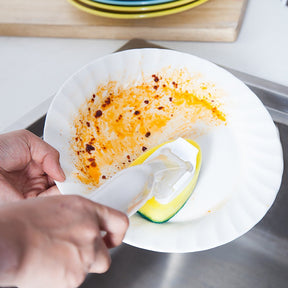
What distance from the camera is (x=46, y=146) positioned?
0.49 m

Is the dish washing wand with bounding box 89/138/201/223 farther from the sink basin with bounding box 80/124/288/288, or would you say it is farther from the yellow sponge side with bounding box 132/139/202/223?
the sink basin with bounding box 80/124/288/288

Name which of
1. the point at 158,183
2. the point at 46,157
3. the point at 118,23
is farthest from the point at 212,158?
the point at 118,23

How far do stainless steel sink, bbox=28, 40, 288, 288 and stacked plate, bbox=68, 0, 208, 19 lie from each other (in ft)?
1.18

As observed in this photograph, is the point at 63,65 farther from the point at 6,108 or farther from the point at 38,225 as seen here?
the point at 38,225

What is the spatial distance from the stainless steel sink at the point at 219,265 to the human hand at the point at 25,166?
0.16 meters

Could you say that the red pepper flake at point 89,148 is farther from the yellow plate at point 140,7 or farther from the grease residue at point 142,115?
the yellow plate at point 140,7

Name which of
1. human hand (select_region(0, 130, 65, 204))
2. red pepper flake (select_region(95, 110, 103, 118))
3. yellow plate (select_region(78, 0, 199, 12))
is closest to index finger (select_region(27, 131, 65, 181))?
human hand (select_region(0, 130, 65, 204))

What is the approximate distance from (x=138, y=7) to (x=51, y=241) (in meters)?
0.49

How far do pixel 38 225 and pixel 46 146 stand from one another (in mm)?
225

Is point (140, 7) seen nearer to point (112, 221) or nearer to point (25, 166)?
point (25, 166)

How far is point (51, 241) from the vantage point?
28 centimetres

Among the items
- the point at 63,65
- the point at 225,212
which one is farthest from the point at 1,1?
the point at 225,212

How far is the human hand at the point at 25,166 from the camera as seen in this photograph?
477 millimetres

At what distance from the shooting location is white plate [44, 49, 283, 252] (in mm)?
450
